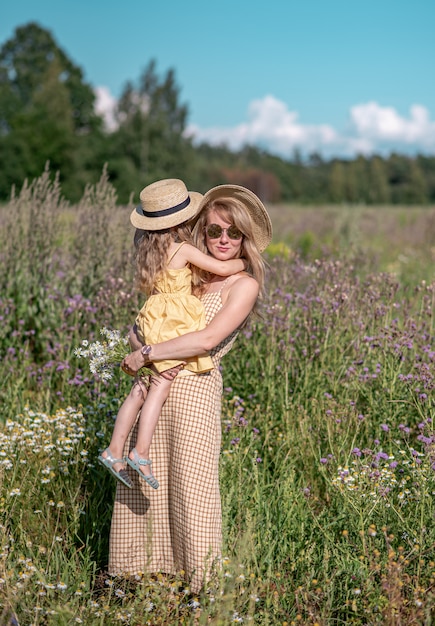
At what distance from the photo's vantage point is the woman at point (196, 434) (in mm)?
2811

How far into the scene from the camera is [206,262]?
2.91 metres

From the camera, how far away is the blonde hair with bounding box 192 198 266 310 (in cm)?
292

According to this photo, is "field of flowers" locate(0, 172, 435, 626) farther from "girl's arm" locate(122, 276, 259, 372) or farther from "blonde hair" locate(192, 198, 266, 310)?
"blonde hair" locate(192, 198, 266, 310)

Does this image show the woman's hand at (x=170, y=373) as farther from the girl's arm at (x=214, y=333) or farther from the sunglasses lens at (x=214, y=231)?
the sunglasses lens at (x=214, y=231)

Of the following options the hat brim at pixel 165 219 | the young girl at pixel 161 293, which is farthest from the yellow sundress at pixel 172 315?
the hat brim at pixel 165 219

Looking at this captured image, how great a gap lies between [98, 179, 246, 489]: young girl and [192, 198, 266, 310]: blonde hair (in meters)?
0.05

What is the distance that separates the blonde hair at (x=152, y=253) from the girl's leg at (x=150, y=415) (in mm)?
419

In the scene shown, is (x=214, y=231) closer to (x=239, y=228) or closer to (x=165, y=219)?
(x=239, y=228)

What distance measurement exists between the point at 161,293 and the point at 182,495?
85 centimetres

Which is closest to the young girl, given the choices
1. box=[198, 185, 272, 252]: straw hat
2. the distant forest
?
box=[198, 185, 272, 252]: straw hat

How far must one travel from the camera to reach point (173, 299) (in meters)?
2.88

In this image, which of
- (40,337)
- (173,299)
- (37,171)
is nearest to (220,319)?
(173,299)

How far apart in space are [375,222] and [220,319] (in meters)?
16.3

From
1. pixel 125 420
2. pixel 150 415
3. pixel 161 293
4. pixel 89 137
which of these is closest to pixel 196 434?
pixel 150 415
